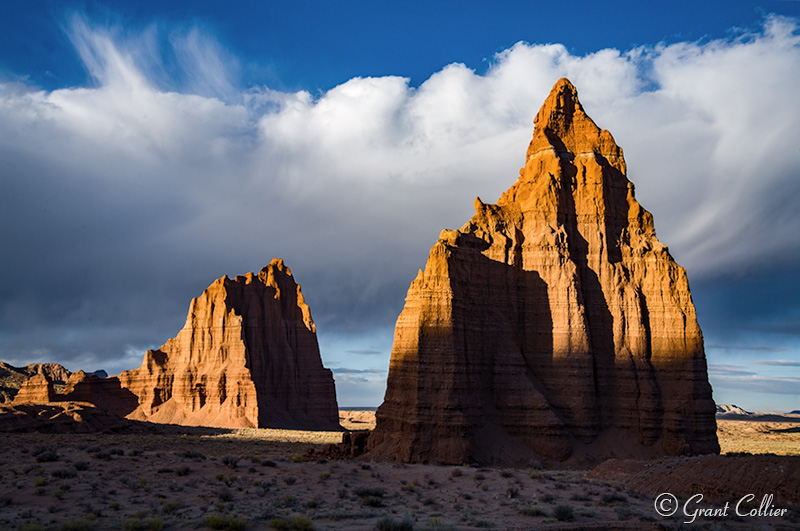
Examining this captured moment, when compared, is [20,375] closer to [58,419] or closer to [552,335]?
[58,419]

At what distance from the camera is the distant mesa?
9694cm

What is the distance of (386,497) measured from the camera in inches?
1004

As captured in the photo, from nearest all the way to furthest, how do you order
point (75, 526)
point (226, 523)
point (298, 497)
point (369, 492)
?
point (75, 526)
point (226, 523)
point (298, 497)
point (369, 492)

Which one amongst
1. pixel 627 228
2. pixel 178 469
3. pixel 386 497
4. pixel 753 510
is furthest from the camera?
pixel 627 228

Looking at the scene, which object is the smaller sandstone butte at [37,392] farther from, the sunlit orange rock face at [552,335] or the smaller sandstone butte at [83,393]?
the sunlit orange rock face at [552,335]

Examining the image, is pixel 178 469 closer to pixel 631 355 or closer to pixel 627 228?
pixel 631 355

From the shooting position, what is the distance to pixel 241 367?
3799 inches

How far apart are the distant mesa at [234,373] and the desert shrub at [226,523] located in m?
76.6

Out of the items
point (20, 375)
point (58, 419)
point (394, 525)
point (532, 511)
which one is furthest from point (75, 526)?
point (20, 375)

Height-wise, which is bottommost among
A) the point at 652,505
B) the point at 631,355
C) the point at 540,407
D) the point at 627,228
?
the point at 652,505

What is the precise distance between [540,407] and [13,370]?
128431 mm

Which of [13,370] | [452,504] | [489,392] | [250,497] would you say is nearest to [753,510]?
[452,504]

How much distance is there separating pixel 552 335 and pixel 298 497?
1107 inches

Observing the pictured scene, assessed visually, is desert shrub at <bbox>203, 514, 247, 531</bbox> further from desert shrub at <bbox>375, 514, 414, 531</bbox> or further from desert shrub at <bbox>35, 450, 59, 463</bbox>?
desert shrub at <bbox>35, 450, 59, 463</bbox>
